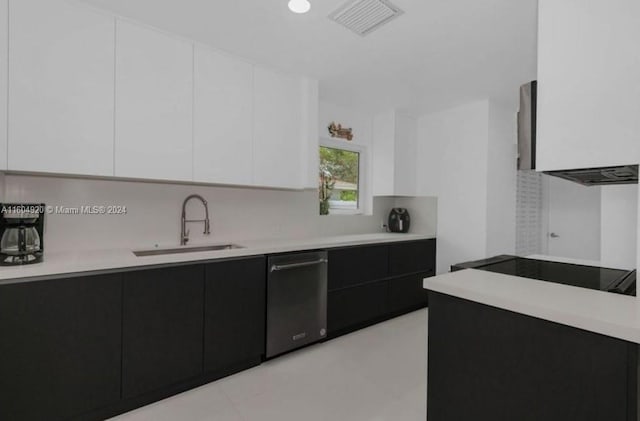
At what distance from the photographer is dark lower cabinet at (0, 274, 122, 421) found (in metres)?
1.47

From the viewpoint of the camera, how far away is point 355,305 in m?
2.94

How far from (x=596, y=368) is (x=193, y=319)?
6.52 feet

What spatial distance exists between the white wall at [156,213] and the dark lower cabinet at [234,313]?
590 mm

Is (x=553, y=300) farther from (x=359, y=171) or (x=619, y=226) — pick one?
(x=359, y=171)

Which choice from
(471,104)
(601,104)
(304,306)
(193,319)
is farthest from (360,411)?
(471,104)

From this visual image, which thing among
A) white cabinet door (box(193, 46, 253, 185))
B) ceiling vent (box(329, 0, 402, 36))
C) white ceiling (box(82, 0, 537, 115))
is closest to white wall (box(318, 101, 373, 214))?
white ceiling (box(82, 0, 537, 115))

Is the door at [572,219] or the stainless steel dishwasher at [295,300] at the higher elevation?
the door at [572,219]

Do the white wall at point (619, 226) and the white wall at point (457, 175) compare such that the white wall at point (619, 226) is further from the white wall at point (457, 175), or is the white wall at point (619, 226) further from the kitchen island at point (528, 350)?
the white wall at point (457, 175)

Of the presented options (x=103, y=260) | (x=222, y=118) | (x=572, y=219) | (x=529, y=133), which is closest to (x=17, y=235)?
(x=103, y=260)

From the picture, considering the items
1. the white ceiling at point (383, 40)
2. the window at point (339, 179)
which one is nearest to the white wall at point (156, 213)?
the window at point (339, 179)

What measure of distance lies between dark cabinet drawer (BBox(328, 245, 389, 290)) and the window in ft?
2.56

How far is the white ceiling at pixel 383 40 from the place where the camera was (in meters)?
1.83

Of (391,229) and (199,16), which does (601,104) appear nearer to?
(199,16)

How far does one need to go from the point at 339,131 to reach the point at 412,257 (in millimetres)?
1690
